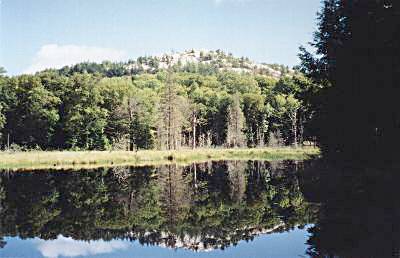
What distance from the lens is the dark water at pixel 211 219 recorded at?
38.1ft

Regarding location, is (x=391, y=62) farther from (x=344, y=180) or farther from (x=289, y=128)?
(x=289, y=128)

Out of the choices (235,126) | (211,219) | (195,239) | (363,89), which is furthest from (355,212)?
(235,126)

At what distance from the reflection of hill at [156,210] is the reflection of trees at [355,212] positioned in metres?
1.10

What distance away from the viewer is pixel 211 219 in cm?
1584

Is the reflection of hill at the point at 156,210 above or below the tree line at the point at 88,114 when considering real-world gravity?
below

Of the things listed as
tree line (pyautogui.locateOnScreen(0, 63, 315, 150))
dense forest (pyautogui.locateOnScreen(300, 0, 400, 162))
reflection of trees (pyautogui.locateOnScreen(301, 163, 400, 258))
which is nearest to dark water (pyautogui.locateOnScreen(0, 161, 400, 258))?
reflection of trees (pyautogui.locateOnScreen(301, 163, 400, 258))

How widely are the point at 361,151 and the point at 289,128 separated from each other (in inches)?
3303

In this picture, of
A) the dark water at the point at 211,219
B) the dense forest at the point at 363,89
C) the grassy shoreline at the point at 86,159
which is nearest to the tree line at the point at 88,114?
the grassy shoreline at the point at 86,159

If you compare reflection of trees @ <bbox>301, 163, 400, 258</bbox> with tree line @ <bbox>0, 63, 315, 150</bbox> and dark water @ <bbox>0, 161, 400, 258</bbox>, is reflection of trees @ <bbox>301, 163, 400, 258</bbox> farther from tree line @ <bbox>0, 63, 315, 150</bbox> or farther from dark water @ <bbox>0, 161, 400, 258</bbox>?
tree line @ <bbox>0, 63, 315, 150</bbox>

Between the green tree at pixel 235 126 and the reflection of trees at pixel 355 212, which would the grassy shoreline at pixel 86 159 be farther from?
the green tree at pixel 235 126

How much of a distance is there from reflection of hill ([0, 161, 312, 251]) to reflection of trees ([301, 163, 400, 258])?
1103mm

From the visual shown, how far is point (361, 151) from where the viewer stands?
20.0 m

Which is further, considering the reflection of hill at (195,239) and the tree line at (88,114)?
the tree line at (88,114)

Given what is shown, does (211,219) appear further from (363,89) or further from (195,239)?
(363,89)
